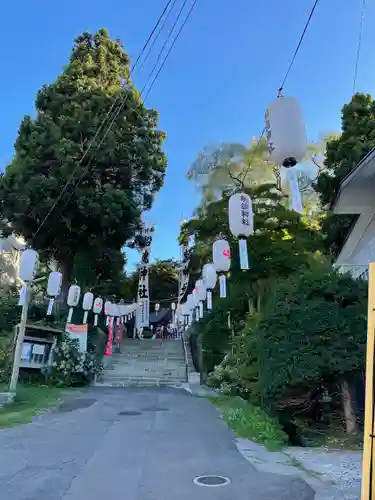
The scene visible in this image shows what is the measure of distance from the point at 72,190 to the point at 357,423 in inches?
757

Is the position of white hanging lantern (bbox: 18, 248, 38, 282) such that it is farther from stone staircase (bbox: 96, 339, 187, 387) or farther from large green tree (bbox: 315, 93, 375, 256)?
large green tree (bbox: 315, 93, 375, 256)

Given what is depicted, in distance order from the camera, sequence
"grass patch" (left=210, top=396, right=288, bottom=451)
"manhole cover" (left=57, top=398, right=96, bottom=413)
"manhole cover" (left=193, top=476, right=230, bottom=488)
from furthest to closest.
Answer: "manhole cover" (left=57, top=398, right=96, bottom=413)
"grass patch" (left=210, top=396, right=288, bottom=451)
"manhole cover" (left=193, top=476, right=230, bottom=488)

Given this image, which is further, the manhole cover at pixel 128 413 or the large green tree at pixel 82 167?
the large green tree at pixel 82 167

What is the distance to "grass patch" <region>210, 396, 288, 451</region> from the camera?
7059 mm

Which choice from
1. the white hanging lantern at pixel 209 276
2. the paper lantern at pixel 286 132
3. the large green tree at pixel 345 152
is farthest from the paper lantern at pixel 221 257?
the paper lantern at pixel 286 132

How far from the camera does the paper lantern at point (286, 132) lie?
6504mm

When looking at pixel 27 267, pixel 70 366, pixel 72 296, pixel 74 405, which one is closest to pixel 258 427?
pixel 74 405

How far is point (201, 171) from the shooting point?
27141 millimetres

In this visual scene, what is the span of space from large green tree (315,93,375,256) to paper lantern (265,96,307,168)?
27.7 feet

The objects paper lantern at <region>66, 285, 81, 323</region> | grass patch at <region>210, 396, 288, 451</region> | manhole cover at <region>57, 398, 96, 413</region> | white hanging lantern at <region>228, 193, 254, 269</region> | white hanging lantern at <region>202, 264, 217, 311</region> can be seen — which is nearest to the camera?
grass patch at <region>210, 396, 288, 451</region>

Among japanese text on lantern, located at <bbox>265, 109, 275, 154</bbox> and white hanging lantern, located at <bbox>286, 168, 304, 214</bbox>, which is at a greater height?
white hanging lantern, located at <bbox>286, 168, 304, 214</bbox>

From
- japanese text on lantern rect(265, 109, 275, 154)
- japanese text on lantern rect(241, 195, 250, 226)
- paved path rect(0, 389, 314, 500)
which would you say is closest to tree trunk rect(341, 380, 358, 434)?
paved path rect(0, 389, 314, 500)

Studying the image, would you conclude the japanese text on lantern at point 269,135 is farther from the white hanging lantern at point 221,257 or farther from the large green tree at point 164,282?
the large green tree at point 164,282

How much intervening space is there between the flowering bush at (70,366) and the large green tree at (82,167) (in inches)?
277
